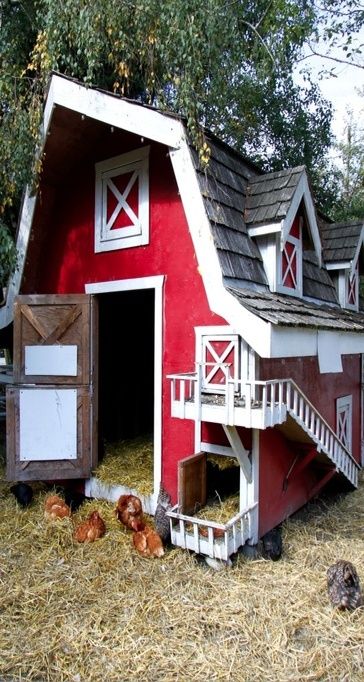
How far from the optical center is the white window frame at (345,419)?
290 inches

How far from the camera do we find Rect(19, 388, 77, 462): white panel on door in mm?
6031

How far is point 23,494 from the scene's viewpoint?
6.17 metres

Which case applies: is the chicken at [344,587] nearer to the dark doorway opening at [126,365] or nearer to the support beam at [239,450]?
the support beam at [239,450]

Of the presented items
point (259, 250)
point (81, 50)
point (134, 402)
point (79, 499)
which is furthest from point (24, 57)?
point (79, 499)

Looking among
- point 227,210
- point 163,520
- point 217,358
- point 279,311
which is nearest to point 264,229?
point 227,210

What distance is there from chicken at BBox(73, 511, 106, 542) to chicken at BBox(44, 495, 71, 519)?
0.41 m

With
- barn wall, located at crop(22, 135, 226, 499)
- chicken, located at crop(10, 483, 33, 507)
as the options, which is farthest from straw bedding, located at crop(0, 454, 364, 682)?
barn wall, located at crop(22, 135, 226, 499)

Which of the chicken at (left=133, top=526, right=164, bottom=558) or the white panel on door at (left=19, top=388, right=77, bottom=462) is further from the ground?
the white panel on door at (left=19, top=388, right=77, bottom=462)

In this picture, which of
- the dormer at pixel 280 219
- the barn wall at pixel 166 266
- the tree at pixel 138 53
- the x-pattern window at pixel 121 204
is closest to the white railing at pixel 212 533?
the barn wall at pixel 166 266

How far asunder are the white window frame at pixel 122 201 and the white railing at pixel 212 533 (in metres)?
3.58

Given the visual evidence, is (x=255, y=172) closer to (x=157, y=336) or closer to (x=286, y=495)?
(x=157, y=336)

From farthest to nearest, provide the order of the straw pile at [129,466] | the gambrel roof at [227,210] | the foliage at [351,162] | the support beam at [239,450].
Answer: the foliage at [351,162] < the straw pile at [129,466] < the support beam at [239,450] < the gambrel roof at [227,210]

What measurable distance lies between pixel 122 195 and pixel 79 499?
4.57 metres

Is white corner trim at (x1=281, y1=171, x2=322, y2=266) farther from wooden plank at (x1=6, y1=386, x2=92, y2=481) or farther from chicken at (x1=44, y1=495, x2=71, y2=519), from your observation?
chicken at (x1=44, y1=495, x2=71, y2=519)
